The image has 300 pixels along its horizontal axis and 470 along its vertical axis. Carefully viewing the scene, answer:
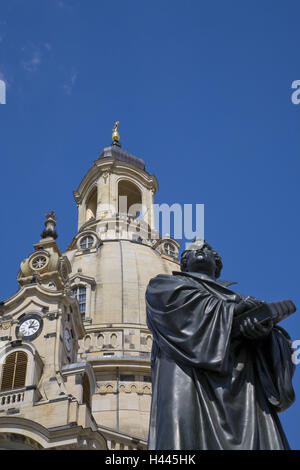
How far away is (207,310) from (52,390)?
29655mm

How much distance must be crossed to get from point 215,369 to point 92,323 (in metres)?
48.6

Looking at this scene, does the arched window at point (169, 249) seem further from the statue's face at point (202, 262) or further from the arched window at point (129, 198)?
the statue's face at point (202, 262)

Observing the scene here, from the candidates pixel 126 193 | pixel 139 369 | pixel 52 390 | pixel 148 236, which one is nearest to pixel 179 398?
pixel 52 390

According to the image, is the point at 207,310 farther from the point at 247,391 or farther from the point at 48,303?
the point at 48,303

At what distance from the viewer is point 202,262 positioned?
7.25 m

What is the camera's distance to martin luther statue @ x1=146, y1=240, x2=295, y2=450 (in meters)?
5.71

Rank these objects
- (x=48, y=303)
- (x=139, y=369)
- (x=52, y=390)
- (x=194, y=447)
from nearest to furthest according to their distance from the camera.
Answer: (x=194, y=447)
(x=52, y=390)
(x=48, y=303)
(x=139, y=369)

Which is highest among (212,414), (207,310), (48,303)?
(48,303)

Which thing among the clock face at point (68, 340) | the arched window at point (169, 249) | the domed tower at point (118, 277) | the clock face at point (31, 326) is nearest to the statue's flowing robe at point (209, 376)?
the clock face at point (31, 326)

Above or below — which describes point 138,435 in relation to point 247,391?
above

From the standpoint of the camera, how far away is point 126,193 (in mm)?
76562

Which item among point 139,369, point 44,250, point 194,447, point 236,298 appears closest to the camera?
point 194,447

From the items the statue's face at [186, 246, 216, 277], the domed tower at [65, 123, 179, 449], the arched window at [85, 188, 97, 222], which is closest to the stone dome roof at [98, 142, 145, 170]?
the domed tower at [65, 123, 179, 449]

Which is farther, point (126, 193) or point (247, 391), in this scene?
point (126, 193)
